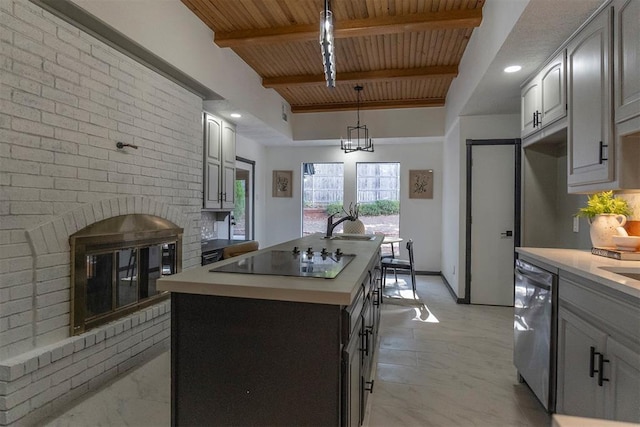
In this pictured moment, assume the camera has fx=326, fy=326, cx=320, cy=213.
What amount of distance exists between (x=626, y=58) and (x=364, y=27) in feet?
6.79

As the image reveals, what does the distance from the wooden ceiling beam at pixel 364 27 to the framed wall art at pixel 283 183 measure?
3.35 m

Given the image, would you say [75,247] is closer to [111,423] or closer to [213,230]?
[111,423]

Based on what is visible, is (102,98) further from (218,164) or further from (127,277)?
(218,164)

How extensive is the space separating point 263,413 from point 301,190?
18.0ft

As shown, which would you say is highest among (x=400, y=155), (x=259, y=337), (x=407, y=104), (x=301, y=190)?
(x=407, y=104)

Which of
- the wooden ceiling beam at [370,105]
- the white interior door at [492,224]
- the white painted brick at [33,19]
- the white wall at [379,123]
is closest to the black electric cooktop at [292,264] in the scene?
the white painted brick at [33,19]

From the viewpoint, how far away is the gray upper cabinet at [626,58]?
1.63 m

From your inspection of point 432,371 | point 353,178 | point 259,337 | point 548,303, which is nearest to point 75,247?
point 259,337

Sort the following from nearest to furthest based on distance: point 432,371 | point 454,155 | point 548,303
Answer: point 548,303 → point 432,371 → point 454,155

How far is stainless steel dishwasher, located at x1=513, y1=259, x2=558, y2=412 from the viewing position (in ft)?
5.97

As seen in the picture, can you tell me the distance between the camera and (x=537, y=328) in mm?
1986

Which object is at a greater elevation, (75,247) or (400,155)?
(400,155)

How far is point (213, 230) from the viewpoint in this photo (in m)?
4.81

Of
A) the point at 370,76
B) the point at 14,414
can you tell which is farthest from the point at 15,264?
the point at 370,76
